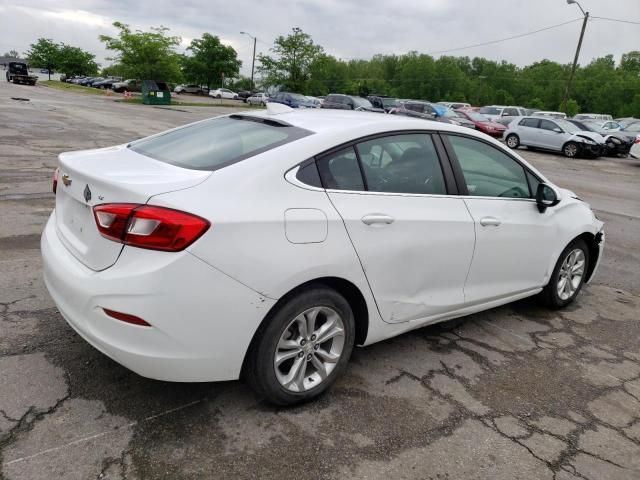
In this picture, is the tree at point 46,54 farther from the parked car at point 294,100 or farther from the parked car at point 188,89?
the parked car at point 294,100

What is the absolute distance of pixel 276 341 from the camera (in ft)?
8.70

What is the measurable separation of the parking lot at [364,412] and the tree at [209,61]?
72.7 m

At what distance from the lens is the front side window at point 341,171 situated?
290 cm

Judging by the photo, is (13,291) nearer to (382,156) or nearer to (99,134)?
(382,156)

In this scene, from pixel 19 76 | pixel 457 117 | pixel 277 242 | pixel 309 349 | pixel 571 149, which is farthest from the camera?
pixel 19 76

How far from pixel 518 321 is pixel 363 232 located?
7.13 feet

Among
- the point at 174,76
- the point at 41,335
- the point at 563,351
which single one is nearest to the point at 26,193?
the point at 41,335

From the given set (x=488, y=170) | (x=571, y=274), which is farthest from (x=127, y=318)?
(x=571, y=274)

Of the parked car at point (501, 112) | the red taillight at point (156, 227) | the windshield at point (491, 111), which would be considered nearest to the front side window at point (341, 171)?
the red taillight at point (156, 227)

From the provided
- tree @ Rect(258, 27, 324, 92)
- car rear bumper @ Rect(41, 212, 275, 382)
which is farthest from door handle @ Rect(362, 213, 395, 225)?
tree @ Rect(258, 27, 324, 92)

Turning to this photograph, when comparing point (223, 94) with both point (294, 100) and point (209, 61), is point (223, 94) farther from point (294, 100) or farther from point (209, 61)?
point (294, 100)

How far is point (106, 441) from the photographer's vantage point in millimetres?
2496

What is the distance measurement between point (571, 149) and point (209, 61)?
59.7 m

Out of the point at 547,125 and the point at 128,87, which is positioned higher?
the point at 547,125
